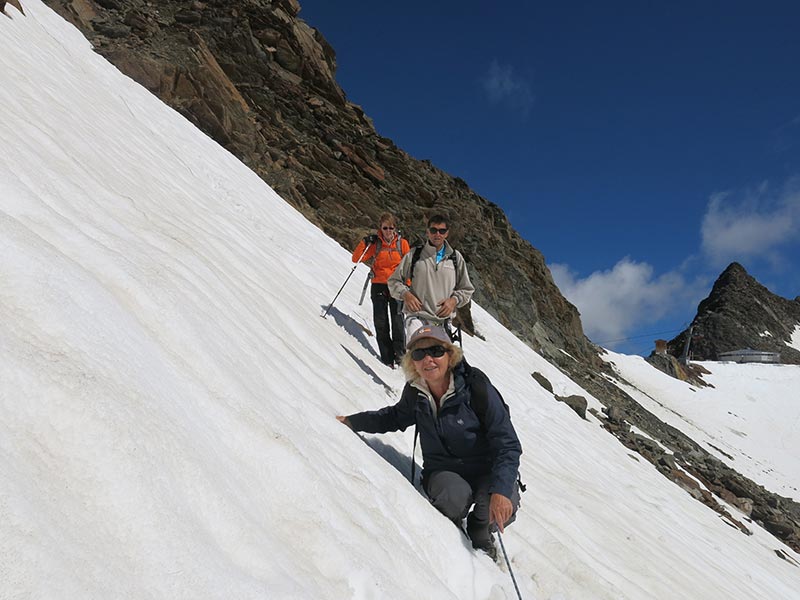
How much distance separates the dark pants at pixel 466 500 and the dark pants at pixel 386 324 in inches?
136

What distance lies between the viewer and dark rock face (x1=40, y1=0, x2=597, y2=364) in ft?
59.3

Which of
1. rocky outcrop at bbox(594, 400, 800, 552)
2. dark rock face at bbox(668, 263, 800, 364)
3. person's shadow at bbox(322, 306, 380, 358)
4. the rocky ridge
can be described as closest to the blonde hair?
person's shadow at bbox(322, 306, 380, 358)

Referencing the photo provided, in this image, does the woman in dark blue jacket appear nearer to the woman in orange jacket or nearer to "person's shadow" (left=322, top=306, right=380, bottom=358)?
the woman in orange jacket

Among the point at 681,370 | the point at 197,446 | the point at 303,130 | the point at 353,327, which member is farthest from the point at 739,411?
the point at 197,446

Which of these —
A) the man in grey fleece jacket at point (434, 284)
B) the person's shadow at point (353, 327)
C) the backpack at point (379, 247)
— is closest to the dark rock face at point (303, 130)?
the person's shadow at point (353, 327)

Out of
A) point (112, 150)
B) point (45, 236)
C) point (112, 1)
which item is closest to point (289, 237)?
point (112, 150)

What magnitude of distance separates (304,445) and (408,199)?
2422 cm

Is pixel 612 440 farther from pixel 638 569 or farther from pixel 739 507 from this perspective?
pixel 638 569

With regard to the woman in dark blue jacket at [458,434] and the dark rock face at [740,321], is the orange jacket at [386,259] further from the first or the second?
the dark rock face at [740,321]

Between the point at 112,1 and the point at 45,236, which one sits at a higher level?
the point at 112,1

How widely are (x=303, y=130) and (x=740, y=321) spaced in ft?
261

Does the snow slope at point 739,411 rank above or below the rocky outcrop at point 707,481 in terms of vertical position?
above

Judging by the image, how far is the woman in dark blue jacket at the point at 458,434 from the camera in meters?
3.09

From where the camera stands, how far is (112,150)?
694 cm
